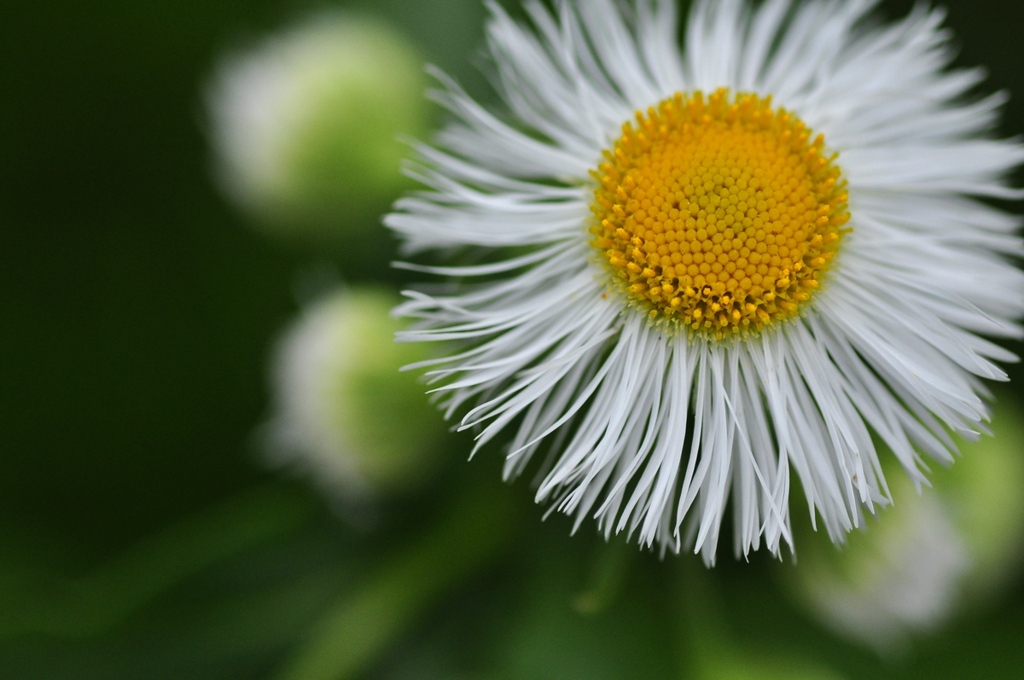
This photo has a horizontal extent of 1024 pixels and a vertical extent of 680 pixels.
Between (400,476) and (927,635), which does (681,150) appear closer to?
(400,476)

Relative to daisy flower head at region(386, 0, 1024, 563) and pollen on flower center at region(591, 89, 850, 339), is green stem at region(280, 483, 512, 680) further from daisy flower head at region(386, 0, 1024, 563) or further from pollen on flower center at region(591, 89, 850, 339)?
pollen on flower center at region(591, 89, 850, 339)

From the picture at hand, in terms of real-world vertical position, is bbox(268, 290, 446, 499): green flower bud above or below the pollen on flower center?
below

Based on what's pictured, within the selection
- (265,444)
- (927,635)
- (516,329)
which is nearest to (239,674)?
(265,444)

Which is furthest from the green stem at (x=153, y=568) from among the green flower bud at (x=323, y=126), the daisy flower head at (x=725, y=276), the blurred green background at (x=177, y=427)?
the daisy flower head at (x=725, y=276)

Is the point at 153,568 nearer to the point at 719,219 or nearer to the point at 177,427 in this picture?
the point at 177,427

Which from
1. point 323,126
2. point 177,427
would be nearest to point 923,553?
point 323,126

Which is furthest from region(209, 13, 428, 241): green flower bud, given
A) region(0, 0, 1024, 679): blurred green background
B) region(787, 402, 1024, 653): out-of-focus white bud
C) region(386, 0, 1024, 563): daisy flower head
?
region(787, 402, 1024, 653): out-of-focus white bud

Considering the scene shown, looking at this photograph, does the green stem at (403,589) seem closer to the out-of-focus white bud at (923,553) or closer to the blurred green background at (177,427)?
the blurred green background at (177,427)
